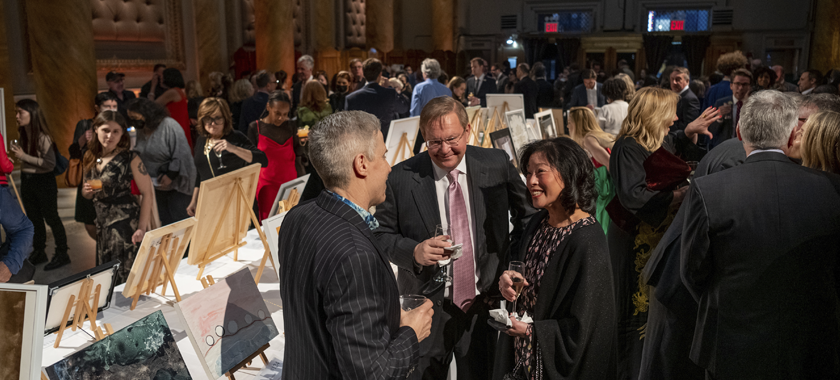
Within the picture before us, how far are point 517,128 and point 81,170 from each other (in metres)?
3.62

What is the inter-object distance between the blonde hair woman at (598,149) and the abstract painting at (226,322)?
5.80 feet

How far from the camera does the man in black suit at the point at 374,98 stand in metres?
5.96

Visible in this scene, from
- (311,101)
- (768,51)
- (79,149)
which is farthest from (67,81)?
(768,51)

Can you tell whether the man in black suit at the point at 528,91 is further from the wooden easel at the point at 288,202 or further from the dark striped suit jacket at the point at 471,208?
the dark striped suit jacket at the point at 471,208

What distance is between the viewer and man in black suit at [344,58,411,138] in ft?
19.5

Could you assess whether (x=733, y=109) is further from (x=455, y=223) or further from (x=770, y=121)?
(x=455, y=223)

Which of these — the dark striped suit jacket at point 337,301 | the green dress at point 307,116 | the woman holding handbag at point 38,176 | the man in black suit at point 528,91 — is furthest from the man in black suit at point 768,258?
the man in black suit at point 528,91

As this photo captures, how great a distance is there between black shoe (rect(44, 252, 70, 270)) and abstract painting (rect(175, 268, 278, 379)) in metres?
3.65

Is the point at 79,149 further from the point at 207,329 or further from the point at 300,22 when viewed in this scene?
the point at 300,22

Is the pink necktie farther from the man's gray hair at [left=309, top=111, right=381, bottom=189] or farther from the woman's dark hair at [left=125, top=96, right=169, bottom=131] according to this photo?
the woman's dark hair at [left=125, top=96, right=169, bottom=131]

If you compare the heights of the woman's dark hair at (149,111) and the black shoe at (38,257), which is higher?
the woman's dark hair at (149,111)

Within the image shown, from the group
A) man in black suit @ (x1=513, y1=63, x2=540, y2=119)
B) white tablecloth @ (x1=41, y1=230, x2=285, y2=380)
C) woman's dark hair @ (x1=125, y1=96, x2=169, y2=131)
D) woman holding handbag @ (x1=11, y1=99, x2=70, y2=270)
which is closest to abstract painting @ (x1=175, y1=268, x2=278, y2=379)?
white tablecloth @ (x1=41, y1=230, x2=285, y2=380)

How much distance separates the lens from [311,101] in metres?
5.68

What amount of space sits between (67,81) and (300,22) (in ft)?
21.7
